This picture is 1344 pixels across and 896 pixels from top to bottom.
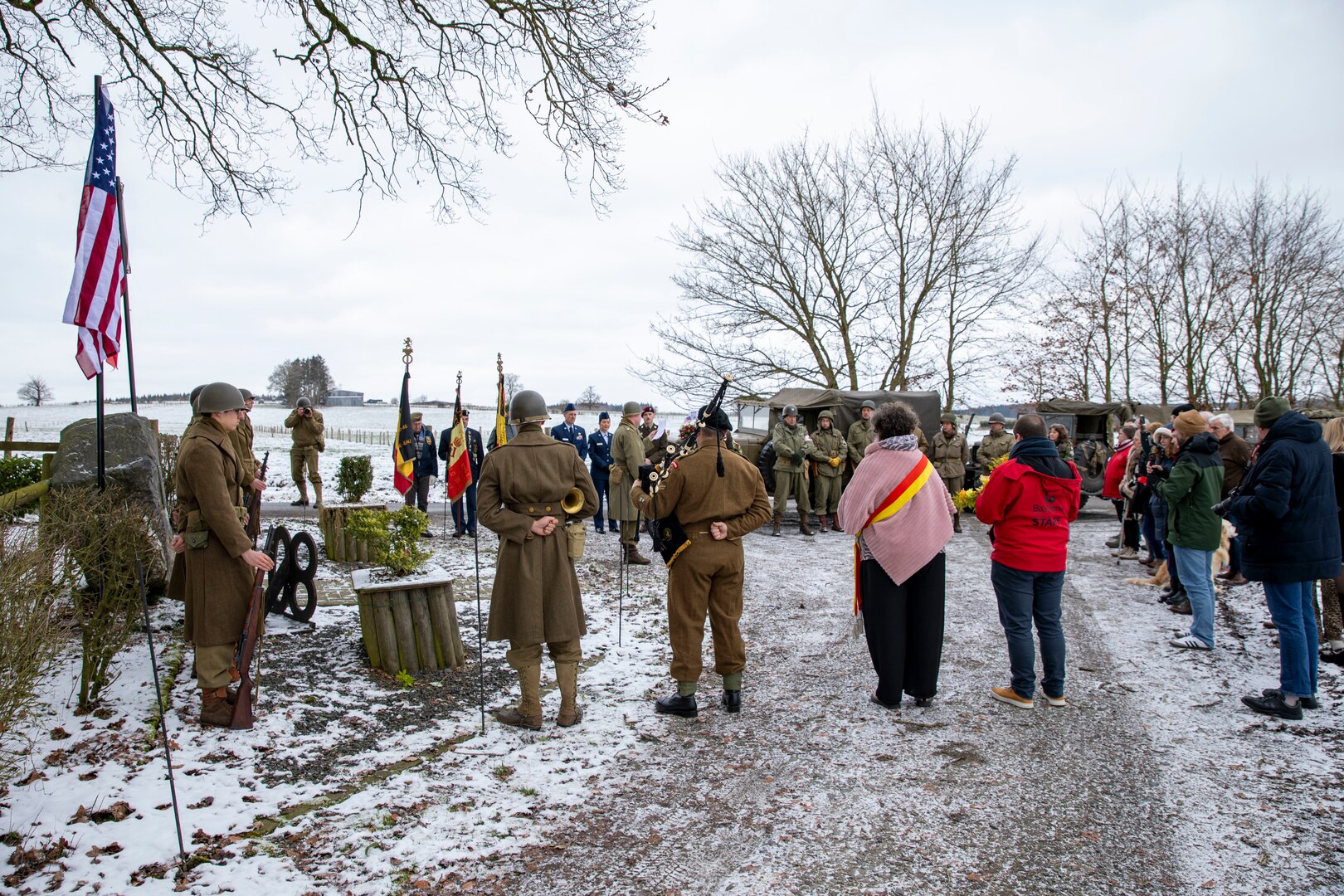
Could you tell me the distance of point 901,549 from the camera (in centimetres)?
495

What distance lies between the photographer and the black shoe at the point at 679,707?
4.98m

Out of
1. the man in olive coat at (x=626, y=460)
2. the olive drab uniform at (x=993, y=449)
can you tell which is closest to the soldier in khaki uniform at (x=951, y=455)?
the olive drab uniform at (x=993, y=449)

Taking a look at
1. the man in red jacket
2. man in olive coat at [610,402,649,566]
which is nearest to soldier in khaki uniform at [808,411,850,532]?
man in olive coat at [610,402,649,566]

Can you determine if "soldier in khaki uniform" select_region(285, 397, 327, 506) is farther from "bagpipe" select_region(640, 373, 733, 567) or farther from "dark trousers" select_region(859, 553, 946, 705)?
"dark trousers" select_region(859, 553, 946, 705)

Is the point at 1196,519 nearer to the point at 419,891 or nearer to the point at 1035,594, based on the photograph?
the point at 1035,594

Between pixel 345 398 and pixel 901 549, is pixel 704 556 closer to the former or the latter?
pixel 901 549

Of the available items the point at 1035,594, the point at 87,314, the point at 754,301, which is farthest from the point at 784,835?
the point at 754,301

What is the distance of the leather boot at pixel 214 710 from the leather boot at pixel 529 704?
61.0 inches

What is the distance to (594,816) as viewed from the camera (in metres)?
3.74

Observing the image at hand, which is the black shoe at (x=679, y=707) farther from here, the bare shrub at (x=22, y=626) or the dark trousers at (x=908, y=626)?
the bare shrub at (x=22, y=626)

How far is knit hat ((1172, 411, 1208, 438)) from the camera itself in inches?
259

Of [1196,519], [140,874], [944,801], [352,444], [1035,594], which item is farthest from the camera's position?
[352,444]

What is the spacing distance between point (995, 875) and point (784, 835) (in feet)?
2.92

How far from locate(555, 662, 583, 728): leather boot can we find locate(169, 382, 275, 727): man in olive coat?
70.7 inches
